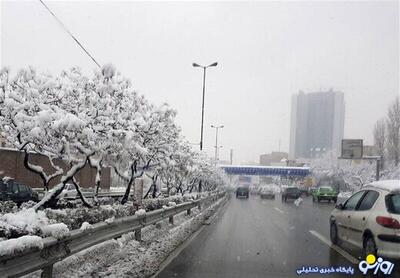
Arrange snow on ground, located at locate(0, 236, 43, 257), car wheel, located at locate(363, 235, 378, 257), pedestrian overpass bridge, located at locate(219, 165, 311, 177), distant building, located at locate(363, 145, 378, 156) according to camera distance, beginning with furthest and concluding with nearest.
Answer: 1. pedestrian overpass bridge, located at locate(219, 165, 311, 177)
2. distant building, located at locate(363, 145, 378, 156)
3. car wheel, located at locate(363, 235, 378, 257)
4. snow on ground, located at locate(0, 236, 43, 257)

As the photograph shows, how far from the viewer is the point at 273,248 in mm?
12055

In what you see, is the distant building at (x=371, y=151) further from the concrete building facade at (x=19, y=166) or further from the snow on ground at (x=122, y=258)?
the snow on ground at (x=122, y=258)

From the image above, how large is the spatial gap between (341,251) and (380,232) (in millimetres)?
2858

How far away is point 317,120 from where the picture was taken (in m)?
64.9

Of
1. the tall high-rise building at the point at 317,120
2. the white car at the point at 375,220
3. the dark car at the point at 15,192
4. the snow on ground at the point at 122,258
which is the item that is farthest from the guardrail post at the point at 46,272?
the tall high-rise building at the point at 317,120

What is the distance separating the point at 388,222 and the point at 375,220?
1.38ft

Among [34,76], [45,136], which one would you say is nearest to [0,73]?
[34,76]

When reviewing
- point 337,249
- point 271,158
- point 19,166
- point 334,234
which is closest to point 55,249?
point 337,249

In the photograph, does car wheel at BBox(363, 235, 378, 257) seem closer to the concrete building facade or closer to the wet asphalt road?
the wet asphalt road

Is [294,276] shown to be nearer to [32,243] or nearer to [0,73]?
[32,243]

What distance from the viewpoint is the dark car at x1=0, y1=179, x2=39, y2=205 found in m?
25.7

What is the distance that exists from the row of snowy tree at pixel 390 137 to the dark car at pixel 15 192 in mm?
50657

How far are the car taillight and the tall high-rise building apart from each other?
4544 centimetres

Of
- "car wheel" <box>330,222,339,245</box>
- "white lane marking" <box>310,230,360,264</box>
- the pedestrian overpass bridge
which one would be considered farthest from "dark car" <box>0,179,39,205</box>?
the pedestrian overpass bridge
